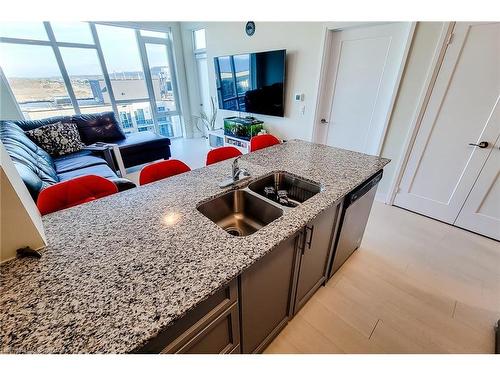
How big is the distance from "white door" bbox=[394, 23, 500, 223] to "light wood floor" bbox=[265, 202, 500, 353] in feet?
1.49

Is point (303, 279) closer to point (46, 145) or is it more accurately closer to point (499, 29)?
point (499, 29)

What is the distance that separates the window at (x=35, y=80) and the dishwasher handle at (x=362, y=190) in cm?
522

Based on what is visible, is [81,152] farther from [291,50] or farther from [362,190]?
[362,190]

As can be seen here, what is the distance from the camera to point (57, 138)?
10.3 ft

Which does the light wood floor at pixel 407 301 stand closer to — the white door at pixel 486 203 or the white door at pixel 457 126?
the white door at pixel 486 203

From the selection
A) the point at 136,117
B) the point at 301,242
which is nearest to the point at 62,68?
the point at 136,117

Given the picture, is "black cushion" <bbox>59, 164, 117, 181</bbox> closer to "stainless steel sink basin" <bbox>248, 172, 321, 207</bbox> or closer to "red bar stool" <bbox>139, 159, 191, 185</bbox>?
"red bar stool" <bbox>139, 159, 191, 185</bbox>

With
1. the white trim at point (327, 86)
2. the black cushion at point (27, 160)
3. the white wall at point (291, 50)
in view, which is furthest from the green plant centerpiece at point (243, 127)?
the black cushion at point (27, 160)

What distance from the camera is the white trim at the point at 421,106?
193 centimetres

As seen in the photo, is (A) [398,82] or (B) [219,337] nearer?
(B) [219,337]

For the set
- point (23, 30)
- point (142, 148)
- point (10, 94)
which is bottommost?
point (142, 148)

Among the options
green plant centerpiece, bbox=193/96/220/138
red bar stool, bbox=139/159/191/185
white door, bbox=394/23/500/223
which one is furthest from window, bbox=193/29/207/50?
white door, bbox=394/23/500/223

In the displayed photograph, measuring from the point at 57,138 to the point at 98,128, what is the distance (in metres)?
0.67
